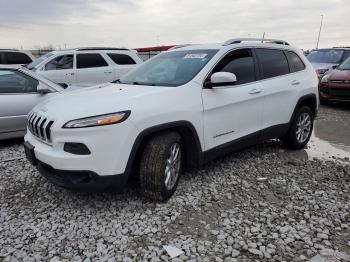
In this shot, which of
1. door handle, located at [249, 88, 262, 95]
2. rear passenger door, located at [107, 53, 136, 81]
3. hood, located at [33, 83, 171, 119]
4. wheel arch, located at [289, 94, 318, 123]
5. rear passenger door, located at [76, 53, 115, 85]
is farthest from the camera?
rear passenger door, located at [107, 53, 136, 81]

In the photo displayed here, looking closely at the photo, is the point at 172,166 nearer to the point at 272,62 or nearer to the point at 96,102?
the point at 96,102

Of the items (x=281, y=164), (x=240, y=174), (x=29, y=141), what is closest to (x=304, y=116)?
(x=281, y=164)

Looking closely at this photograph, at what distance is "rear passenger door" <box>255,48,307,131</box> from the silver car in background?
3569mm

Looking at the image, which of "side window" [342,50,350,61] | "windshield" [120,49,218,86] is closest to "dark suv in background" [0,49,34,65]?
"windshield" [120,49,218,86]

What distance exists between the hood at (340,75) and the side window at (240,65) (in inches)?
250

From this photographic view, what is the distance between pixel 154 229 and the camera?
3.34 metres

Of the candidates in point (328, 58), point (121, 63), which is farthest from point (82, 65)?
point (328, 58)

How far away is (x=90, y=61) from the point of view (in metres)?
10.1

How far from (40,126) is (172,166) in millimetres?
1427

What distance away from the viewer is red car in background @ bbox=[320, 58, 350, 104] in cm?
1009

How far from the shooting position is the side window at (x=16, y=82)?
6074 mm

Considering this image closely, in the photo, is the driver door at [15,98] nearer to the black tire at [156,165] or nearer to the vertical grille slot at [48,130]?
the vertical grille slot at [48,130]

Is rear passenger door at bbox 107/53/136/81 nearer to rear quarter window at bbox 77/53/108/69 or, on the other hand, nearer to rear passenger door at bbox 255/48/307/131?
rear quarter window at bbox 77/53/108/69

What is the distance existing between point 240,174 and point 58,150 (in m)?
2.41
